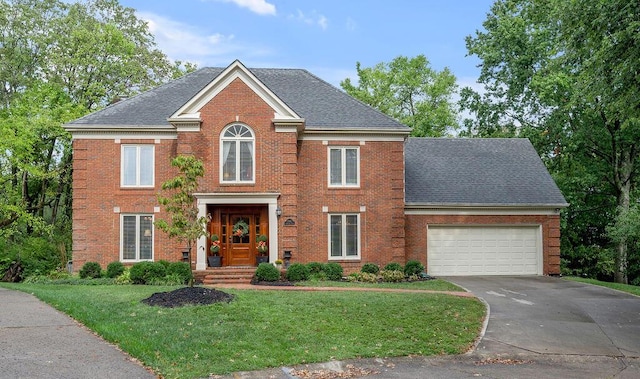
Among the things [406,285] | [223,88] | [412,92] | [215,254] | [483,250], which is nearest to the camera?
[406,285]

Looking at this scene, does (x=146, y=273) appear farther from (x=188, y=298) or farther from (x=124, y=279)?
(x=188, y=298)

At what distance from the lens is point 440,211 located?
22.8 m

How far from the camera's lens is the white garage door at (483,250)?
22.8 metres

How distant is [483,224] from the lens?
2288 cm

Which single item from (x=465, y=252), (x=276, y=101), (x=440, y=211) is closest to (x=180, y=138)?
(x=276, y=101)

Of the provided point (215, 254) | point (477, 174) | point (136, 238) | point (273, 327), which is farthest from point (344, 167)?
point (273, 327)

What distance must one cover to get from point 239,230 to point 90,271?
217 inches

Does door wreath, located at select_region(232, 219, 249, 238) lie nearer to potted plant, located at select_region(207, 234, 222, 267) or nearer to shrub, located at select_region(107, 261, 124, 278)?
potted plant, located at select_region(207, 234, 222, 267)

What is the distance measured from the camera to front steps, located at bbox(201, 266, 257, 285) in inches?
756

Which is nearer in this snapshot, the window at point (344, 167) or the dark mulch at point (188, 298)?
the dark mulch at point (188, 298)

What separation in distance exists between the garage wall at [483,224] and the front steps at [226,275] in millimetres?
6732

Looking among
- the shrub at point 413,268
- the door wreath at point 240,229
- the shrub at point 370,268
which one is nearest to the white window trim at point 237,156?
the door wreath at point 240,229

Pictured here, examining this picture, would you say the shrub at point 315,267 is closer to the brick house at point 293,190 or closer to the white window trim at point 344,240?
the brick house at point 293,190

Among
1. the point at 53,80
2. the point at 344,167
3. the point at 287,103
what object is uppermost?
the point at 53,80
